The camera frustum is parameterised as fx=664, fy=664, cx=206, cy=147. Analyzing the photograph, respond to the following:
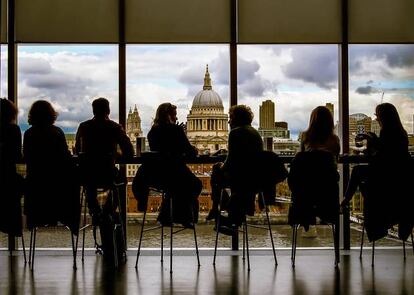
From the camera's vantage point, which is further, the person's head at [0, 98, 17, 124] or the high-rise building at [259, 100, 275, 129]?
the high-rise building at [259, 100, 275, 129]

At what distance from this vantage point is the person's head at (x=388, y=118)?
5.54 meters

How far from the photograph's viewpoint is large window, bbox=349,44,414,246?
21.7 ft

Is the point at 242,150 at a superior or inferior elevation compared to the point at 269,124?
inferior

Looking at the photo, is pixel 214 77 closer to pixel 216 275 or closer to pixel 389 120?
pixel 389 120

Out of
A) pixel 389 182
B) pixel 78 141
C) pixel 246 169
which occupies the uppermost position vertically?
pixel 78 141

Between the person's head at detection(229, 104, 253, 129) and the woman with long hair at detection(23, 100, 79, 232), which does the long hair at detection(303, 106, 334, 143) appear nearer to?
the person's head at detection(229, 104, 253, 129)

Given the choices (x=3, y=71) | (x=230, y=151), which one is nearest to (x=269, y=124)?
(x=230, y=151)

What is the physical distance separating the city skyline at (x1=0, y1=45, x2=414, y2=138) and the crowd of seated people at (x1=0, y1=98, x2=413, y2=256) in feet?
3.06

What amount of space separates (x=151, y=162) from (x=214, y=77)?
154cm

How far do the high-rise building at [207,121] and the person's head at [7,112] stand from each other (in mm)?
1661

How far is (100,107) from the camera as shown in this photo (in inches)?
221

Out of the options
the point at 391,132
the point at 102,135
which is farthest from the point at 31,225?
the point at 391,132

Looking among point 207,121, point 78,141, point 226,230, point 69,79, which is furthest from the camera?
point 69,79

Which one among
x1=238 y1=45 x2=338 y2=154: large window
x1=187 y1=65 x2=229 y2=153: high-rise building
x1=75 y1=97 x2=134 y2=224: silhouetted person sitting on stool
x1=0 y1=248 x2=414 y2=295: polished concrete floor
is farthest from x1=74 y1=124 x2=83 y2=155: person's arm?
x1=238 y1=45 x2=338 y2=154: large window
